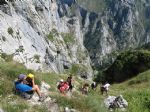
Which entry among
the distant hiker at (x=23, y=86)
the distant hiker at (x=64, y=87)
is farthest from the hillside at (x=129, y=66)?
the distant hiker at (x=23, y=86)

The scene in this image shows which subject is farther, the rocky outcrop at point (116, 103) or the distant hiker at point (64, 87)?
the distant hiker at point (64, 87)

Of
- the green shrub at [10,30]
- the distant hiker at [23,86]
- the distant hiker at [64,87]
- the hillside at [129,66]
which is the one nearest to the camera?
the distant hiker at [23,86]

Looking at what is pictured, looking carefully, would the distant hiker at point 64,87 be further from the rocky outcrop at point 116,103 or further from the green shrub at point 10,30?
the green shrub at point 10,30

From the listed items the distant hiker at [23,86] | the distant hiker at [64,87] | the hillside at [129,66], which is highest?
the distant hiker at [23,86]

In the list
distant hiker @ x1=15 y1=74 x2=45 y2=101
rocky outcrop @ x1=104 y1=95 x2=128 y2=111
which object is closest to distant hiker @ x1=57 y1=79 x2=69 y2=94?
rocky outcrop @ x1=104 y1=95 x2=128 y2=111

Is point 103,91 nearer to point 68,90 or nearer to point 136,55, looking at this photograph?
point 68,90

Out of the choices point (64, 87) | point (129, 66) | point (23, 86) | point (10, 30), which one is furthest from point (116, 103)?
point (10, 30)

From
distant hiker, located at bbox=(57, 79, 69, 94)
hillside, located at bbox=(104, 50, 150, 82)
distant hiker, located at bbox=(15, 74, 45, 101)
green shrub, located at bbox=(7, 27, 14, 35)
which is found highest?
green shrub, located at bbox=(7, 27, 14, 35)

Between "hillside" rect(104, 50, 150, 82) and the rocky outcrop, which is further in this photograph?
"hillside" rect(104, 50, 150, 82)

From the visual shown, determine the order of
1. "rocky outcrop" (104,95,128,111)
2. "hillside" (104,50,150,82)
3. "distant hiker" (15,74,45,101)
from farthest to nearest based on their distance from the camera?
"hillside" (104,50,150,82), "rocky outcrop" (104,95,128,111), "distant hiker" (15,74,45,101)

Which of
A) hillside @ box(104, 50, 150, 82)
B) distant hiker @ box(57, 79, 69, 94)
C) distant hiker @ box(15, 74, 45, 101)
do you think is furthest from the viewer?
hillside @ box(104, 50, 150, 82)

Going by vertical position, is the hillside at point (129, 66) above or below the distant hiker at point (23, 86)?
below

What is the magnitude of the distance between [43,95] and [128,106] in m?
8.96

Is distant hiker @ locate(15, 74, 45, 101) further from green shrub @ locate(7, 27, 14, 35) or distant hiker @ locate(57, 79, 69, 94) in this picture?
green shrub @ locate(7, 27, 14, 35)
